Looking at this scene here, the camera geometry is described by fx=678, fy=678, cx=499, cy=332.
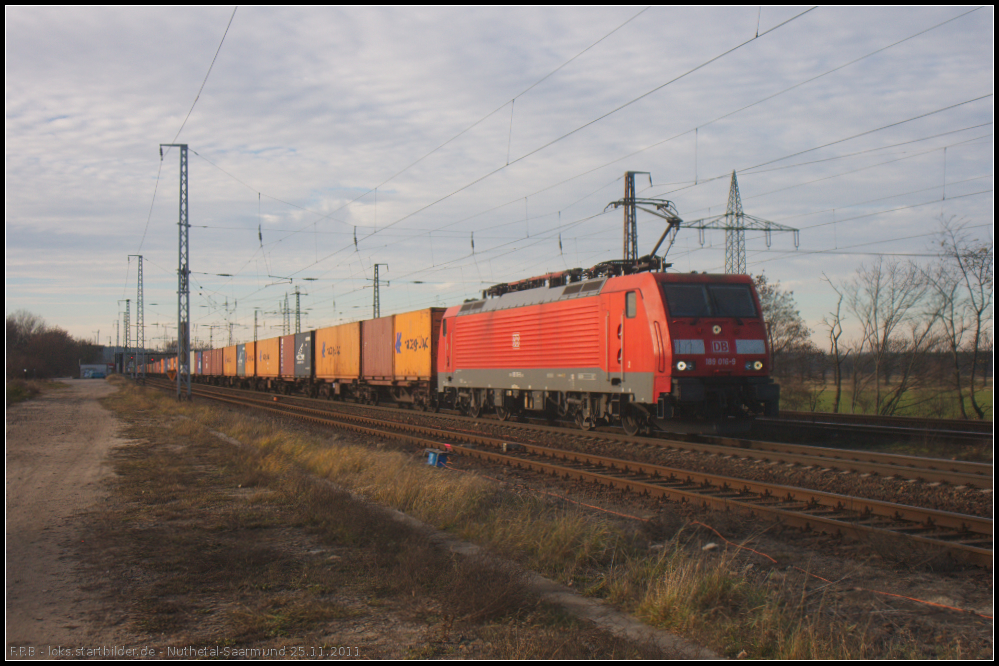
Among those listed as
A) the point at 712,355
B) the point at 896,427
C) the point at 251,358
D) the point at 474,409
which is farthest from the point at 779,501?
the point at 251,358

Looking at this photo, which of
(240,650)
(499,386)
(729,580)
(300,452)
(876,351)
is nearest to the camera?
(240,650)

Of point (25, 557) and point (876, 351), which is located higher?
point (876, 351)

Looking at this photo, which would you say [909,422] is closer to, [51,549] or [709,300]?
[709,300]

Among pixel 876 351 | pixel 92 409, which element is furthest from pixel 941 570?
pixel 92 409

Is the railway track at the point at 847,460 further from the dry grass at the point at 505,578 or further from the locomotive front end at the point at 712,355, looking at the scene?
the dry grass at the point at 505,578

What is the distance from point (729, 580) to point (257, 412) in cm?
2461

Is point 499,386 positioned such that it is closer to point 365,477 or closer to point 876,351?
point 365,477

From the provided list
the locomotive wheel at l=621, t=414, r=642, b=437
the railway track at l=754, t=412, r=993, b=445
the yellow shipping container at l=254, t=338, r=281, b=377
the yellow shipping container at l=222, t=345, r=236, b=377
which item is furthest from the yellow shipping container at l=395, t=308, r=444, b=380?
the yellow shipping container at l=222, t=345, r=236, b=377

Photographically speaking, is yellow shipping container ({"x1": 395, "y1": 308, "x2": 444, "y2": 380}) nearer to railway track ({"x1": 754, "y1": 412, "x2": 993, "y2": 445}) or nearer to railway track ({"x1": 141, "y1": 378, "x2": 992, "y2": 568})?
railway track ({"x1": 141, "y1": 378, "x2": 992, "y2": 568})

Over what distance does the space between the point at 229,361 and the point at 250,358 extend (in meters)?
8.18

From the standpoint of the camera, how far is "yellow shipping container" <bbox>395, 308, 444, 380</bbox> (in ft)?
83.2

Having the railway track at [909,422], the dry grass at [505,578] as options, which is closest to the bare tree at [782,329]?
the railway track at [909,422]

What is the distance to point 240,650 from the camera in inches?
173

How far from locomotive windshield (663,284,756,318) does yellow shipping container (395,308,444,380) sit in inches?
493
